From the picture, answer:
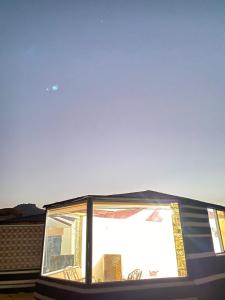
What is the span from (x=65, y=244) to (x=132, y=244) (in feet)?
10.4

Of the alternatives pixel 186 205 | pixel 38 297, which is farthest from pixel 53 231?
pixel 186 205

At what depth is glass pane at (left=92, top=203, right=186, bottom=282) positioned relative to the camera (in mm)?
10547

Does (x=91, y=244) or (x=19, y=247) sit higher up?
(x=19, y=247)

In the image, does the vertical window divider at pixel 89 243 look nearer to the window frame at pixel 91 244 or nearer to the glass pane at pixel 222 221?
the window frame at pixel 91 244

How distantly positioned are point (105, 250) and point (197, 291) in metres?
4.86

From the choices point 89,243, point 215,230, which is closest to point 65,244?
point 89,243

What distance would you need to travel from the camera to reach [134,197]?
8.30 metres

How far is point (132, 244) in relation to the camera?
12.1 metres

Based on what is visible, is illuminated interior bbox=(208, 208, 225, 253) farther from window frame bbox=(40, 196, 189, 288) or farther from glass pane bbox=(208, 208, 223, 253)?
window frame bbox=(40, 196, 189, 288)

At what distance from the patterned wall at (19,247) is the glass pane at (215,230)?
26.4 ft

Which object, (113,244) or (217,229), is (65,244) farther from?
(217,229)

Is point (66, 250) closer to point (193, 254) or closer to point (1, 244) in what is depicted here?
point (1, 244)

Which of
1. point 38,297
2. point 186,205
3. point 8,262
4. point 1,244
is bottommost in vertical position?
point 38,297

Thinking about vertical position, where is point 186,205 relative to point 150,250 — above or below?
above
